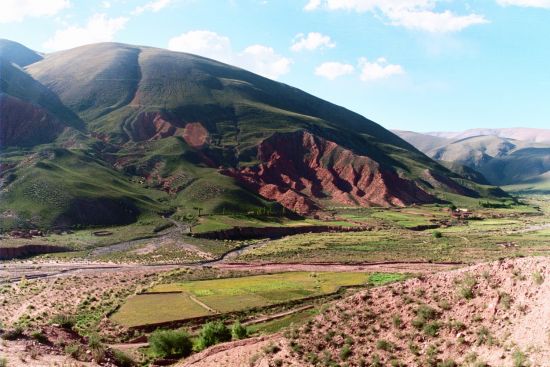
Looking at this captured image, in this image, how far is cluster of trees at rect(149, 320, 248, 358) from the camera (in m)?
35.1

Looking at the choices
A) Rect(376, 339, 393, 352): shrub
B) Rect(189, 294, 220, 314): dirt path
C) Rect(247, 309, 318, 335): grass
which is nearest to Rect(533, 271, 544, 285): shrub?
Rect(376, 339, 393, 352): shrub

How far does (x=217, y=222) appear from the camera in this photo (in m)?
121

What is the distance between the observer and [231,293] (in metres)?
56.3

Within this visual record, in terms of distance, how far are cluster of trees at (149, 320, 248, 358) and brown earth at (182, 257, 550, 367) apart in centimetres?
404

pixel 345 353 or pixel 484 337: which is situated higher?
pixel 484 337

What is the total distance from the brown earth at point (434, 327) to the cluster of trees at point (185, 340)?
13.2 feet

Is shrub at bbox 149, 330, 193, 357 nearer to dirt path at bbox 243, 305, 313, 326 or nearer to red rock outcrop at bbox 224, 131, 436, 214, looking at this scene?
dirt path at bbox 243, 305, 313, 326

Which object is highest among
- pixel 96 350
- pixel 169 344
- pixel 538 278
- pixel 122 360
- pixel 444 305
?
pixel 538 278

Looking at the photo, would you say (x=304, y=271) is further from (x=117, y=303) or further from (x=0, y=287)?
(x=0, y=287)

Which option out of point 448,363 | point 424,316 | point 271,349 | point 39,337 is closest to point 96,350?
point 39,337

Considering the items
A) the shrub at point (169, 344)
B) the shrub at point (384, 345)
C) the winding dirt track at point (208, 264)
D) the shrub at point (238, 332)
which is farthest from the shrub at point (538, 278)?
the winding dirt track at point (208, 264)

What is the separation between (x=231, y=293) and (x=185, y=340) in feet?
67.6

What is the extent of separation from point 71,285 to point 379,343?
48.9 m

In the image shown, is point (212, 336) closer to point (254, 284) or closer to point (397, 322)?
→ point (397, 322)
